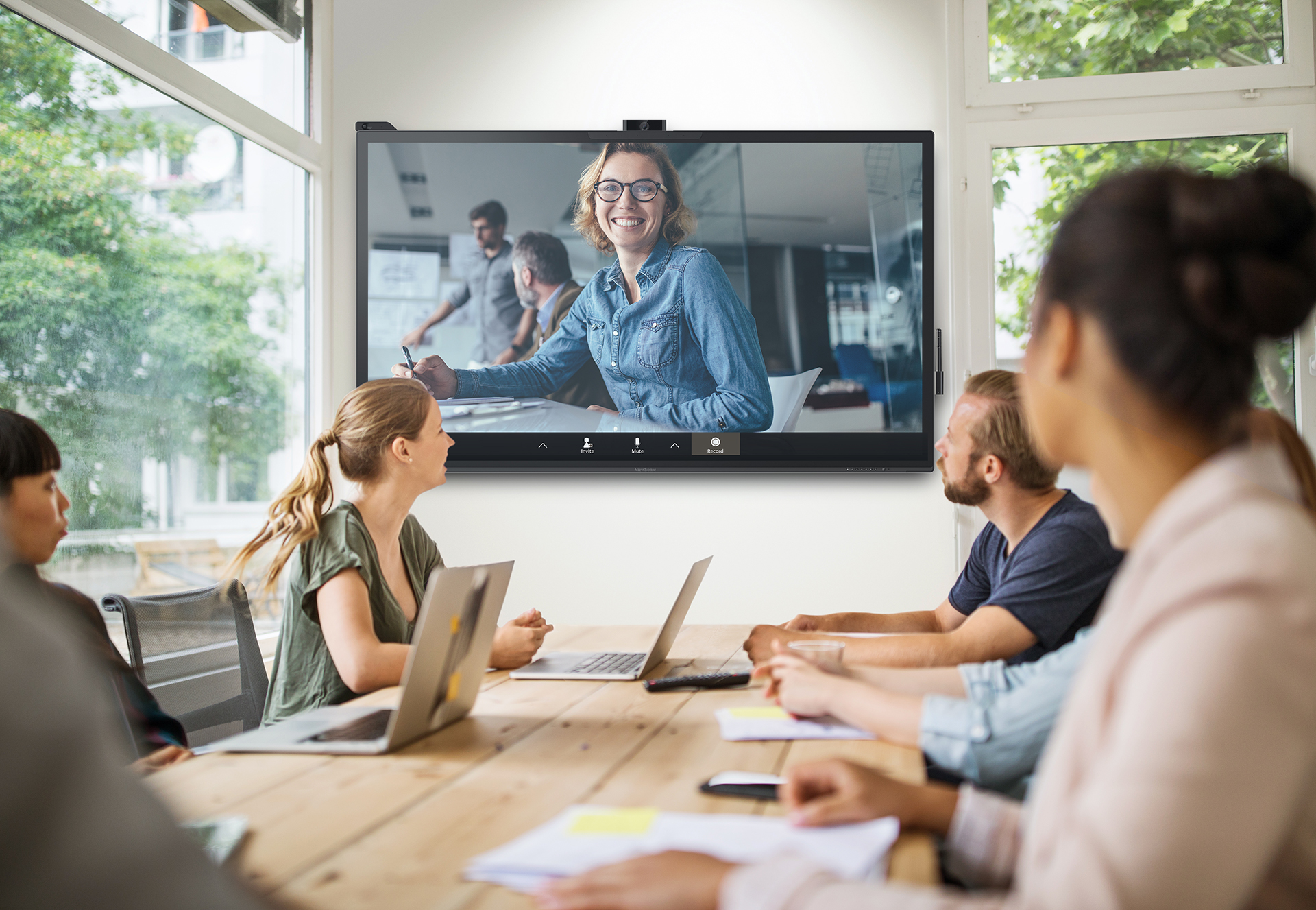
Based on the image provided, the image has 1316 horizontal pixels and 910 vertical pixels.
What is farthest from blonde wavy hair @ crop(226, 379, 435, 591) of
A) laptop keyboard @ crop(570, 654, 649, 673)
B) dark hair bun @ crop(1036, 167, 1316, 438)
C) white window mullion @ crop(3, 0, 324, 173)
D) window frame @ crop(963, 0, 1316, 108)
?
window frame @ crop(963, 0, 1316, 108)

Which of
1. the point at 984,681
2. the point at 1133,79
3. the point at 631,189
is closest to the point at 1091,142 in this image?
the point at 1133,79

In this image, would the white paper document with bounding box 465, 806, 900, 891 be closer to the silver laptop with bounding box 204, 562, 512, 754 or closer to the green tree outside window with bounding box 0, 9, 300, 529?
the silver laptop with bounding box 204, 562, 512, 754

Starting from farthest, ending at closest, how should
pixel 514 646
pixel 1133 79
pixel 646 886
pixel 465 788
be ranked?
pixel 1133 79
pixel 514 646
pixel 465 788
pixel 646 886

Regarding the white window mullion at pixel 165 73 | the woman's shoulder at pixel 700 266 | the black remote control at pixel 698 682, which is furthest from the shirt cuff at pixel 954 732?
the white window mullion at pixel 165 73

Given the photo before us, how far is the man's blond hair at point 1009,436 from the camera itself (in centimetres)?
200

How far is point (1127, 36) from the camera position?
3.18m

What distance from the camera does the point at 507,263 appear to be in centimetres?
332

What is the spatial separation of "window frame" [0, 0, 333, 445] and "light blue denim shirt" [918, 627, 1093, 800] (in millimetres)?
2571

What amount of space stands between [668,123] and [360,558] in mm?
2190

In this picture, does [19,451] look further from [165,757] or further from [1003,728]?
[1003,728]

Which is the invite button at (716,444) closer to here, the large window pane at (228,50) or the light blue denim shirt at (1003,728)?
the large window pane at (228,50)

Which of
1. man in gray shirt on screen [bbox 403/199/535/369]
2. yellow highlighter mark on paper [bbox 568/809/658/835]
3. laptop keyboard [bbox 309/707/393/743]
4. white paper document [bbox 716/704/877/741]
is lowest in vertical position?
white paper document [bbox 716/704/877/741]

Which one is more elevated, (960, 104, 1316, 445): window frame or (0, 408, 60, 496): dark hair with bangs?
(960, 104, 1316, 445): window frame

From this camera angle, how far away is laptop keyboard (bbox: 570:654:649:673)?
6.15 ft
